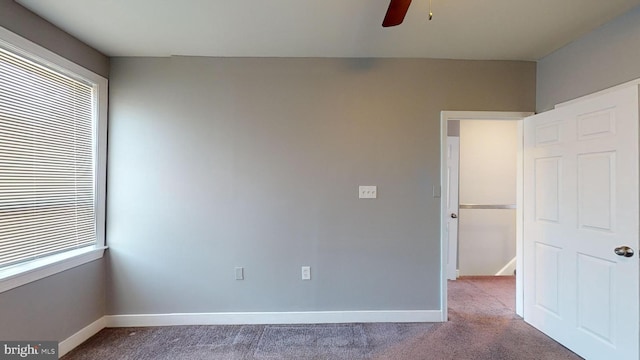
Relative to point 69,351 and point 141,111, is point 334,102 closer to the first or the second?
point 141,111

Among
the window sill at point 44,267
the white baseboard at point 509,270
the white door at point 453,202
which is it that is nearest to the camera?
the window sill at point 44,267

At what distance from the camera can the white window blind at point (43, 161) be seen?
2.02 m

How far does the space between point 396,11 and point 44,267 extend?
9.33 ft

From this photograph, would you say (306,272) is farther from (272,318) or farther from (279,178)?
(279,178)

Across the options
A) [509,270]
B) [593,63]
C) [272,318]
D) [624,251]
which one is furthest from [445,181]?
[509,270]

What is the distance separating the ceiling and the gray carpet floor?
249 centimetres

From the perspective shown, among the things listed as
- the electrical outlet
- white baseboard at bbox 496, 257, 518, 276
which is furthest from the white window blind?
white baseboard at bbox 496, 257, 518, 276

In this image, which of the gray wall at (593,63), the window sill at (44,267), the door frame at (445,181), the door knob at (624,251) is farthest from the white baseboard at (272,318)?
the gray wall at (593,63)

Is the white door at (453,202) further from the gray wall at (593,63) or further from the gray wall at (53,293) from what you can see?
the gray wall at (53,293)

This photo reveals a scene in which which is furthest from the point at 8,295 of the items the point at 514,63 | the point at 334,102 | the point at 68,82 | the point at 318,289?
the point at 514,63

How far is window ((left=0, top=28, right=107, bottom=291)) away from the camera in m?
2.02

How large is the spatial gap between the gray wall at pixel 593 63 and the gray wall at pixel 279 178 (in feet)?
0.95

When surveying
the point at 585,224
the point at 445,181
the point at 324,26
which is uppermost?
the point at 324,26

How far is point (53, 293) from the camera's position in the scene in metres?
2.32
